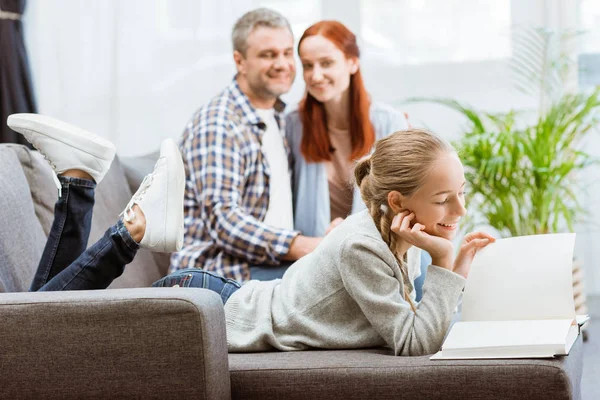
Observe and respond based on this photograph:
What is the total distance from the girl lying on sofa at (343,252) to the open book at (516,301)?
0.18ft

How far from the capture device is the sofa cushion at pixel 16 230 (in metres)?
2.05

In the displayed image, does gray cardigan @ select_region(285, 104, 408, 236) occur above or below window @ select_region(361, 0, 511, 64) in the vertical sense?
below

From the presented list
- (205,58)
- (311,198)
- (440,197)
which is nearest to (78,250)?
(440,197)

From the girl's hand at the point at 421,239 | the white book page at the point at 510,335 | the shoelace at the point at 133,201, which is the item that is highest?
the shoelace at the point at 133,201

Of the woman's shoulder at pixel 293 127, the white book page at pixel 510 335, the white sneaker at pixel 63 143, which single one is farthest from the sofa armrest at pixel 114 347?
the woman's shoulder at pixel 293 127

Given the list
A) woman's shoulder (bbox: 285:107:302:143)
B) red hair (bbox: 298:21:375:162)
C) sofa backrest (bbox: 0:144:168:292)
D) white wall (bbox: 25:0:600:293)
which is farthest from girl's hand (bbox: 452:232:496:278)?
white wall (bbox: 25:0:600:293)

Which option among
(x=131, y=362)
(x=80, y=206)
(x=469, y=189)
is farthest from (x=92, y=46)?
(x=131, y=362)

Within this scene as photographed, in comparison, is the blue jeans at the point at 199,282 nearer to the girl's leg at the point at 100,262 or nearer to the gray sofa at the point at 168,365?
the girl's leg at the point at 100,262

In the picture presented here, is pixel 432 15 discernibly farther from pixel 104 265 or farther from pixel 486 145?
pixel 104 265

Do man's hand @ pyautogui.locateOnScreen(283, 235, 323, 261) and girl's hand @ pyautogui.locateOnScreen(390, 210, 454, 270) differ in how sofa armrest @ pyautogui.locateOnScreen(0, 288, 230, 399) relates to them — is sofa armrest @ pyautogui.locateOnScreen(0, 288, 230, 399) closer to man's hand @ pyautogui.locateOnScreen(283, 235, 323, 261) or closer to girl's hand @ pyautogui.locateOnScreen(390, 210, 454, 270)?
girl's hand @ pyautogui.locateOnScreen(390, 210, 454, 270)

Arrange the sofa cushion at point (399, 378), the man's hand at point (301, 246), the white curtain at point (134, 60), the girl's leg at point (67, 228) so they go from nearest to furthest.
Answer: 1. the sofa cushion at point (399, 378)
2. the girl's leg at point (67, 228)
3. the man's hand at point (301, 246)
4. the white curtain at point (134, 60)

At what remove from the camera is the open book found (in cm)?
147

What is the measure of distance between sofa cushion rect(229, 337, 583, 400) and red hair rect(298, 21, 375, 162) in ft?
4.25

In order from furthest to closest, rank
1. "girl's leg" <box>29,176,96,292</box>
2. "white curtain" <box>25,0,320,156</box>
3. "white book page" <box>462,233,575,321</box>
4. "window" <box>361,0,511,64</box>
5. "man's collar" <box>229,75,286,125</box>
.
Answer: "white curtain" <box>25,0,320,156</box> < "window" <box>361,0,511,64</box> < "man's collar" <box>229,75,286,125</box> < "girl's leg" <box>29,176,96,292</box> < "white book page" <box>462,233,575,321</box>
